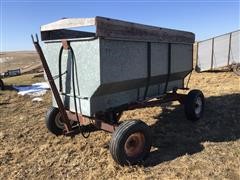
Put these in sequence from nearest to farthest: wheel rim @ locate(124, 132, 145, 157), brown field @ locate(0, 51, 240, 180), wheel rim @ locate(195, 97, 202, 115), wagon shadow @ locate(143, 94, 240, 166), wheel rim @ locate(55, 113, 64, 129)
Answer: brown field @ locate(0, 51, 240, 180)
wheel rim @ locate(124, 132, 145, 157)
wagon shadow @ locate(143, 94, 240, 166)
wheel rim @ locate(55, 113, 64, 129)
wheel rim @ locate(195, 97, 202, 115)

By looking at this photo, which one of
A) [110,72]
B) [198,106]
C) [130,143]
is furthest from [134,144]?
[198,106]

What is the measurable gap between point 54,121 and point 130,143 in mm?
2035

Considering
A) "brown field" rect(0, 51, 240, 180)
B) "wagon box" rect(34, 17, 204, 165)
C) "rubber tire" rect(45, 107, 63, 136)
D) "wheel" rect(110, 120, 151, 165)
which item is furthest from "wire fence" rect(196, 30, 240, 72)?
"wheel" rect(110, 120, 151, 165)

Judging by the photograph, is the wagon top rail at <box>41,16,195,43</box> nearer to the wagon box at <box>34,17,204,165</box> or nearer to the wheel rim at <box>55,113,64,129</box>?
the wagon box at <box>34,17,204,165</box>

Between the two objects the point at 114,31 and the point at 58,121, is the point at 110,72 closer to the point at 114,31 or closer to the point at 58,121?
the point at 114,31

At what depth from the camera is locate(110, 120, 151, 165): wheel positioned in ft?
15.1

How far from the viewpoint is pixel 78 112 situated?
5.28 m

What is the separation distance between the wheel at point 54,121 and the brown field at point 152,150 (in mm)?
158

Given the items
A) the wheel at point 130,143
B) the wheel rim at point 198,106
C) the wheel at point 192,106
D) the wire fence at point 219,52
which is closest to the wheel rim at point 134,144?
the wheel at point 130,143

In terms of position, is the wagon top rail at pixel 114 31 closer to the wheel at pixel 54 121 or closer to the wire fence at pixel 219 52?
the wheel at pixel 54 121

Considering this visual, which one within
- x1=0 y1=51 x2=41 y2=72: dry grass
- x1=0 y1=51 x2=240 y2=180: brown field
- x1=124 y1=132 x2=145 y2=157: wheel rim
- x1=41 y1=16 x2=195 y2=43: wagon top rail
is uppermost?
x1=41 y1=16 x2=195 y2=43: wagon top rail

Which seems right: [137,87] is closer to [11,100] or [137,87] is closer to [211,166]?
[211,166]

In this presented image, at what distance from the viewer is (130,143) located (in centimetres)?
488

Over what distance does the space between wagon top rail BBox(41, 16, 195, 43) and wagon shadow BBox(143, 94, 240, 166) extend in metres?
1.94
